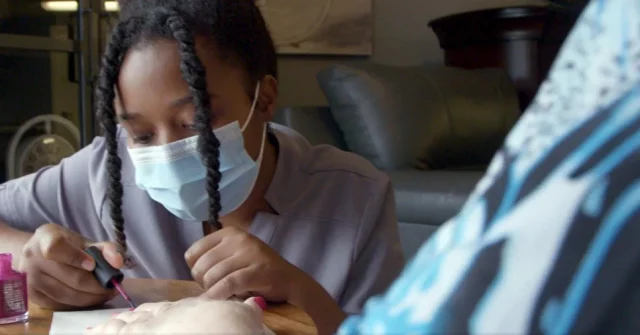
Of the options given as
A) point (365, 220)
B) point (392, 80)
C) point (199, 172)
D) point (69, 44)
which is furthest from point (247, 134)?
point (69, 44)

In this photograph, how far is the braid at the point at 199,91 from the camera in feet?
2.74

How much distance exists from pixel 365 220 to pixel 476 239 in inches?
31.0

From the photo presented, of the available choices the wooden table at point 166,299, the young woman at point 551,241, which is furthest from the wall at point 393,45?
→ the young woman at point 551,241

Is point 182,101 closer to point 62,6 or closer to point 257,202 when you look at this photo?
point 257,202

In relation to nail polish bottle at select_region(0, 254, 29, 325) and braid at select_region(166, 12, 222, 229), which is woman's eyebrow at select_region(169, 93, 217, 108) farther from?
nail polish bottle at select_region(0, 254, 29, 325)

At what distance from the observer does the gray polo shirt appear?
985 mm

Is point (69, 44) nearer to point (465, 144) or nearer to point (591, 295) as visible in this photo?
point (465, 144)

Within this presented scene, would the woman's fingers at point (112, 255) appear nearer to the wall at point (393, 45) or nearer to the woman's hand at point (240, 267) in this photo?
the woman's hand at point (240, 267)

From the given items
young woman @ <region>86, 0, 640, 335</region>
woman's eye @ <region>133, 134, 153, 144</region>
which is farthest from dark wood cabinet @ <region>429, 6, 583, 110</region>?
young woman @ <region>86, 0, 640, 335</region>

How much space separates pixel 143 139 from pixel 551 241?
0.78 metres

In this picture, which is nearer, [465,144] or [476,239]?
[476,239]

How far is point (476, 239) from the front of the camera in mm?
215

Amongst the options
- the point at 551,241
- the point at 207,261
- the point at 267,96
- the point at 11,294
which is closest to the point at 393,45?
the point at 267,96

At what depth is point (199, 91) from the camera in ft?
2.73
